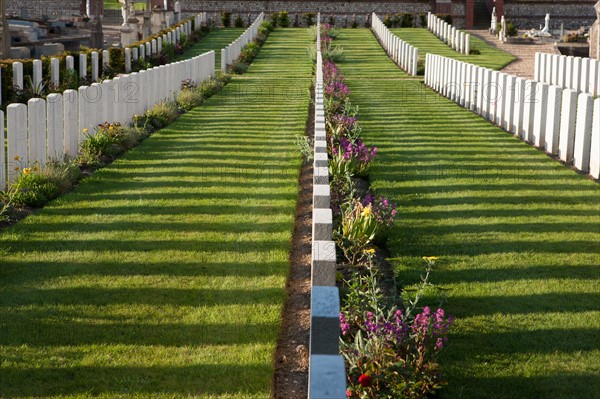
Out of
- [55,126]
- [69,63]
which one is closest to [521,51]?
[69,63]

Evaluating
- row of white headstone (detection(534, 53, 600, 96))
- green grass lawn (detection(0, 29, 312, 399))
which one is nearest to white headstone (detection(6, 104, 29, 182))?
green grass lawn (detection(0, 29, 312, 399))

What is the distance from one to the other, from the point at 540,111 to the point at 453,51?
83.5 ft

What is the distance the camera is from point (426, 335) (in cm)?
595

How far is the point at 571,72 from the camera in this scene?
79.2 feet

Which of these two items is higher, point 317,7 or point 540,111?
point 317,7

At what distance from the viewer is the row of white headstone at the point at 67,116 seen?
10.2m

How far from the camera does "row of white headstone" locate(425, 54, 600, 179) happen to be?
12.4 metres

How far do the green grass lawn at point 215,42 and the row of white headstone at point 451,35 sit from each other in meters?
9.17

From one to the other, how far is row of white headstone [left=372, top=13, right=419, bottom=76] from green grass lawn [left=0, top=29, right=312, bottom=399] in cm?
1768

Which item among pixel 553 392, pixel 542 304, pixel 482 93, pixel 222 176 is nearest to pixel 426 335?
Answer: pixel 553 392

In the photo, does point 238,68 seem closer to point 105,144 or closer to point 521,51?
point 521,51

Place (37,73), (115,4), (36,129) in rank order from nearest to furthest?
(36,129) < (37,73) < (115,4)

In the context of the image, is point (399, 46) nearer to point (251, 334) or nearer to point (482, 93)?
point (482, 93)

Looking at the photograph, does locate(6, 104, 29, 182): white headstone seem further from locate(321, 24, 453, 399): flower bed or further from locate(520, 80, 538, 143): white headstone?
locate(520, 80, 538, 143): white headstone
